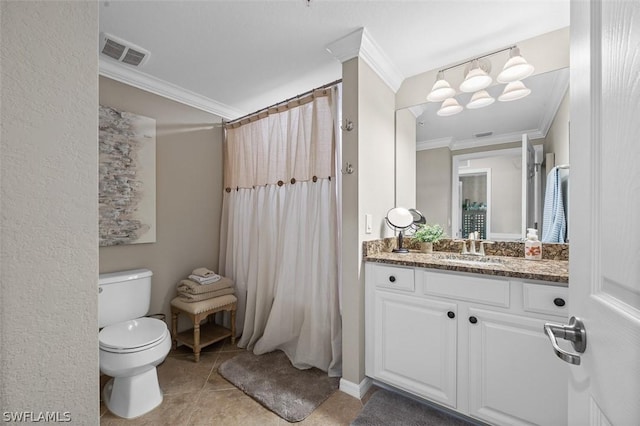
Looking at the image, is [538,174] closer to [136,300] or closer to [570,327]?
[570,327]

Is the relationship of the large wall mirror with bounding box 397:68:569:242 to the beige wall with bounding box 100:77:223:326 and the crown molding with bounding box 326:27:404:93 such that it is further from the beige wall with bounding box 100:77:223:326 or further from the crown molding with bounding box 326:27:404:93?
the beige wall with bounding box 100:77:223:326

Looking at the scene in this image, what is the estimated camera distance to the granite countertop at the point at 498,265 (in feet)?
4.26

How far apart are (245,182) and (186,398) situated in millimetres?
1748

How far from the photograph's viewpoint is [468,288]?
4.90ft

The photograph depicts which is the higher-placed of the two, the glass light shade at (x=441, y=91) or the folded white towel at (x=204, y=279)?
the glass light shade at (x=441, y=91)

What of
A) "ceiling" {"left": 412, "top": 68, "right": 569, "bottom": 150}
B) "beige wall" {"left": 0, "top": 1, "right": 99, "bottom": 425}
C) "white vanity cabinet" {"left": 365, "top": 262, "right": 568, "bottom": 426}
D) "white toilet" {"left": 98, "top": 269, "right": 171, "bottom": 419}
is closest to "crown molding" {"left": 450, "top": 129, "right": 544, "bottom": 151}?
"ceiling" {"left": 412, "top": 68, "right": 569, "bottom": 150}

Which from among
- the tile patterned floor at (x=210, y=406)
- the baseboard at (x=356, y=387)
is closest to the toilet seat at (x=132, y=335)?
the tile patterned floor at (x=210, y=406)

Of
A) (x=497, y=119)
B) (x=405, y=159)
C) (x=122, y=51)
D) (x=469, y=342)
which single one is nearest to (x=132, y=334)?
(x=122, y=51)

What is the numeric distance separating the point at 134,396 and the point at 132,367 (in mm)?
214

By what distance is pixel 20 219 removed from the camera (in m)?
0.58

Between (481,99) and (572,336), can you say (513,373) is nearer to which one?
(572,336)

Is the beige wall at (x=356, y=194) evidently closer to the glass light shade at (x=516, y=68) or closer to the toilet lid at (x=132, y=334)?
the glass light shade at (x=516, y=68)

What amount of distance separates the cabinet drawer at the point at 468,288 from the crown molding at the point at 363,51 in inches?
55.7

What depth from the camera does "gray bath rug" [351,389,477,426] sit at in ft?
5.11
